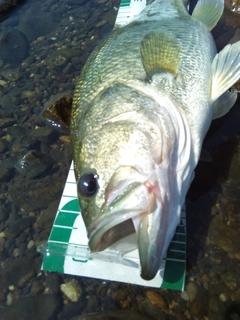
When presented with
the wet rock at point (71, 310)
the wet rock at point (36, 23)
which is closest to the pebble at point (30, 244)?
the wet rock at point (71, 310)

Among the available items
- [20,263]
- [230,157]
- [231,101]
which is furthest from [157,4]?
[20,263]

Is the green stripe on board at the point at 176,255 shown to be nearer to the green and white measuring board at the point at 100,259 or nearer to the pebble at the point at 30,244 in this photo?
the green and white measuring board at the point at 100,259

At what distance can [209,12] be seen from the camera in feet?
11.3

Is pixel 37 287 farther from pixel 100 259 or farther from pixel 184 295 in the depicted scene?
pixel 184 295

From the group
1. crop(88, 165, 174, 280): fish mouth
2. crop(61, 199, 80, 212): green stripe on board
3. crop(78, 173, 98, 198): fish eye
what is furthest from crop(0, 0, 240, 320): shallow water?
crop(78, 173, 98, 198): fish eye

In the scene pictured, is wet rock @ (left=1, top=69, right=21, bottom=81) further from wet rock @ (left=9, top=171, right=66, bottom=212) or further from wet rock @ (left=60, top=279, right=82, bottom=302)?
wet rock @ (left=60, top=279, right=82, bottom=302)

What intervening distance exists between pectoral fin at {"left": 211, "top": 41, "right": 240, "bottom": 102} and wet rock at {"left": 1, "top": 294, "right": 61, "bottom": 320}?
5.87 feet

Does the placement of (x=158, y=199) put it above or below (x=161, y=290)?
above

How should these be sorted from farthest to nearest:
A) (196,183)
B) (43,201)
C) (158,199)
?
(43,201) < (196,183) < (158,199)

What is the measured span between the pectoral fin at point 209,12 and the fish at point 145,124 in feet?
0.59

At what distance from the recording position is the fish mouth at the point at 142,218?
1.94 metres

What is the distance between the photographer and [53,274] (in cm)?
285

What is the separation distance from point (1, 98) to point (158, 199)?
106 inches

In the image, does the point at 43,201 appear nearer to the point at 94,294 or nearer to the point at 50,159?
the point at 50,159
